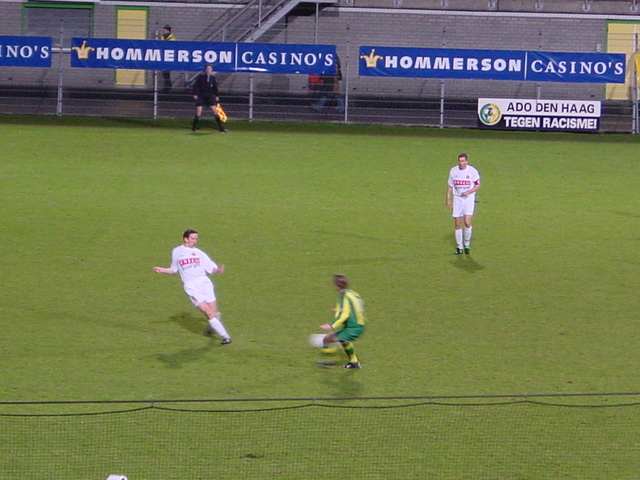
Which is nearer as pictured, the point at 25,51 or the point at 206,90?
the point at 206,90

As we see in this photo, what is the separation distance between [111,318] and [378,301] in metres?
4.95

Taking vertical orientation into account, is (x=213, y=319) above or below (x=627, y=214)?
below

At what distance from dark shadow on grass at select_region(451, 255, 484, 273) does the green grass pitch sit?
0.12 metres

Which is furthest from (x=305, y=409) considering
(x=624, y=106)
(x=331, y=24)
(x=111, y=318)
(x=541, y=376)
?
(x=331, y=24)

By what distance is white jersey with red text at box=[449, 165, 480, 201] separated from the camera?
947 inches

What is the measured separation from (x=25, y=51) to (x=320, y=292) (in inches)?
803

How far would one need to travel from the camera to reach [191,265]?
18.5 m

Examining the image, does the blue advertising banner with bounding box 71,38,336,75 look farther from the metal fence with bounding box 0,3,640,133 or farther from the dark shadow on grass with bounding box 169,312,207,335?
the dark shadow on grass with bounding box 169,312,207,335

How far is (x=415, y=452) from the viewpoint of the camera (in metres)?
14.1

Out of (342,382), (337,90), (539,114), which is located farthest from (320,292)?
(337,90)

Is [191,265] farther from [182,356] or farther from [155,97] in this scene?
[155,97]

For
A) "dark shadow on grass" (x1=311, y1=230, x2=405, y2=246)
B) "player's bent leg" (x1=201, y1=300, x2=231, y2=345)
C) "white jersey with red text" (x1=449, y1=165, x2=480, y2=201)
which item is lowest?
"player's bent leg" (x1=201, y1=300, x2=231, y2=345)

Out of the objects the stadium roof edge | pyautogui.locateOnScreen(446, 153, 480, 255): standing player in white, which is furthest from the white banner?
pyautogui.locateOnScreen(446, 153, 480, 255): standing player in white

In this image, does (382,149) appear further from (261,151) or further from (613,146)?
(613,146)
